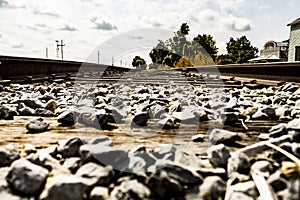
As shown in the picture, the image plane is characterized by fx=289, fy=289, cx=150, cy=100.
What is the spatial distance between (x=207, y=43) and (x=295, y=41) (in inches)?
849

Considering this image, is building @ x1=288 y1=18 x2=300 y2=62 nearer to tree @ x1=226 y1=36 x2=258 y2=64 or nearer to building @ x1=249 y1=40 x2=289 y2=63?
building @ x1=249 y1=40 x2=289 y2=63

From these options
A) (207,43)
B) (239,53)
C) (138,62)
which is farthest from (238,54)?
(138,62)

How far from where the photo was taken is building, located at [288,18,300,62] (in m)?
24.0

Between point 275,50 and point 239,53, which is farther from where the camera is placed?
point 239,53

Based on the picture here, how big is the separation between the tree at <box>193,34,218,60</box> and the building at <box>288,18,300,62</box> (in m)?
18.8

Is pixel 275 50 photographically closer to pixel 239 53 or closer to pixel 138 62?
pixel 239 53

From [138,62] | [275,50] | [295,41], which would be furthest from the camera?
[275,50]

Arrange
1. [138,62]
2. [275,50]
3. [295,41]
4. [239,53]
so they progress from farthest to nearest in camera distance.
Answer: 1. [239,53]
2. [275,50]
3. [295,41]
4. [138,62]

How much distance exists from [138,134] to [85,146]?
0.61m

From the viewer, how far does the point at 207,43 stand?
150ft

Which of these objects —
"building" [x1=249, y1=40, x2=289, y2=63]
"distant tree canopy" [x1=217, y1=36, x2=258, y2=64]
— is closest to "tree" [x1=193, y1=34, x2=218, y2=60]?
"distant tree canopy" [x1=217, y1=36, x2=258, y2=64]

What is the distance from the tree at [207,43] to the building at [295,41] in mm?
18758

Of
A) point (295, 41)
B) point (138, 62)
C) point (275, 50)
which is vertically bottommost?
point (138, 62)

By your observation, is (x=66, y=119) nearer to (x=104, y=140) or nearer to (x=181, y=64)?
(x=104, y=140)
